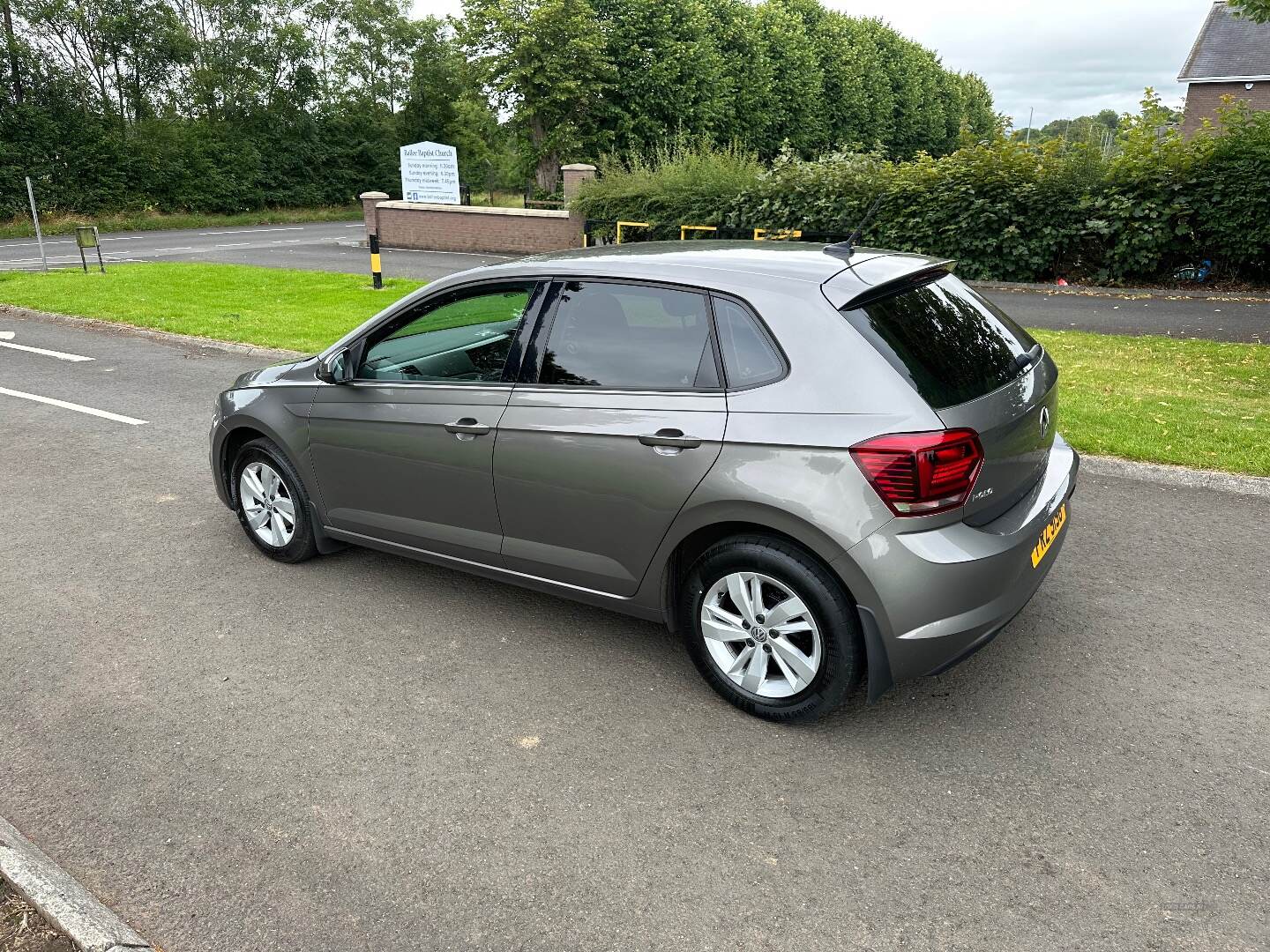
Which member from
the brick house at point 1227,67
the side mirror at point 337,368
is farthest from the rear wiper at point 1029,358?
the brick house at point 1227,67

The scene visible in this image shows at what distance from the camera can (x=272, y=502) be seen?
5203mm

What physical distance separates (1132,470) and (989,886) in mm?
4331

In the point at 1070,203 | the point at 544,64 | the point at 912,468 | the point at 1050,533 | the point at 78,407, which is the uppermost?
the point at 544,64

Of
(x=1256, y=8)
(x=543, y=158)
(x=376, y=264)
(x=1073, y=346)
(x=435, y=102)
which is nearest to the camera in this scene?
(x=1256, y=8)

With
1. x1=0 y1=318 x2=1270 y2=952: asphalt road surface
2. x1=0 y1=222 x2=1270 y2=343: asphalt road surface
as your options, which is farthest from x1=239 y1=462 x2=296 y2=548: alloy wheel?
x1=0 y1=222 x2=1270 y2=343: asphalt road surface

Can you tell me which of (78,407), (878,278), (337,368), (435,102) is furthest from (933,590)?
(435,102)

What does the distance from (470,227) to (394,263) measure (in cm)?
388

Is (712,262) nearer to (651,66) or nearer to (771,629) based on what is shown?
(771,629)

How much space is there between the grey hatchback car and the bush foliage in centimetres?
1257

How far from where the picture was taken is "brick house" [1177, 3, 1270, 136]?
135 feet

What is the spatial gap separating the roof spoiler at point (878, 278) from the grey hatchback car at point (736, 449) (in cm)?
2

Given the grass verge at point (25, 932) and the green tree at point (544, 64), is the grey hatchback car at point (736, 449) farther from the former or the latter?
the green tree at point (544, 64)

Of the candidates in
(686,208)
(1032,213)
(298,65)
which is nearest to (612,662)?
(1032,213)

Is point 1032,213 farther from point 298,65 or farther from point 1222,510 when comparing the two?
point 298,65
